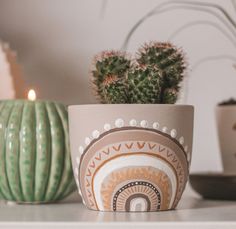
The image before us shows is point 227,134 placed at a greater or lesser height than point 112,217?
greater

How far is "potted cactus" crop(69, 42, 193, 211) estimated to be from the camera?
0.71 meters

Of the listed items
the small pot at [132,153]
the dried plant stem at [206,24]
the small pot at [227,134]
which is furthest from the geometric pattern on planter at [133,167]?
the dried plant stem at [206,24]

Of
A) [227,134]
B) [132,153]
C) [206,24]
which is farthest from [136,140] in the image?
[206,24]

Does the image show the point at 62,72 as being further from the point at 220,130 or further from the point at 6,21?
the point at 220,130

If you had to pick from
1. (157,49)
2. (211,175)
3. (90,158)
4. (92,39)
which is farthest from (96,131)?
(92,39)

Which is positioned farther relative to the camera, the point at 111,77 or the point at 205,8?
the point at 205,8

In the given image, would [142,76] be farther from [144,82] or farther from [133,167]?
[133,167]

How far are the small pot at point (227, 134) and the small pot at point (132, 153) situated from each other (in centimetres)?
23

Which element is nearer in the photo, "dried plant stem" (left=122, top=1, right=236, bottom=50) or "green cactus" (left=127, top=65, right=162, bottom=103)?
"green cactus" (left=127, top=65, right=162, bottom=103)

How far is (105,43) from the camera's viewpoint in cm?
102

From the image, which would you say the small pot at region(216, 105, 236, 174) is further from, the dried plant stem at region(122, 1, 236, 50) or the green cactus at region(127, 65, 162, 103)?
the green cactus at region(127, 65, 162, 103)

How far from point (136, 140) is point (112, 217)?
101 mm

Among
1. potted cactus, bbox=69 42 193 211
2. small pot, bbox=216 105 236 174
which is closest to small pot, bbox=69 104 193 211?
potted cactus, bbox=69 42 193 211

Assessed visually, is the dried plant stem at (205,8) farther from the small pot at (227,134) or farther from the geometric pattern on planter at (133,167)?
the geometric pattern on planter at (133,167)
